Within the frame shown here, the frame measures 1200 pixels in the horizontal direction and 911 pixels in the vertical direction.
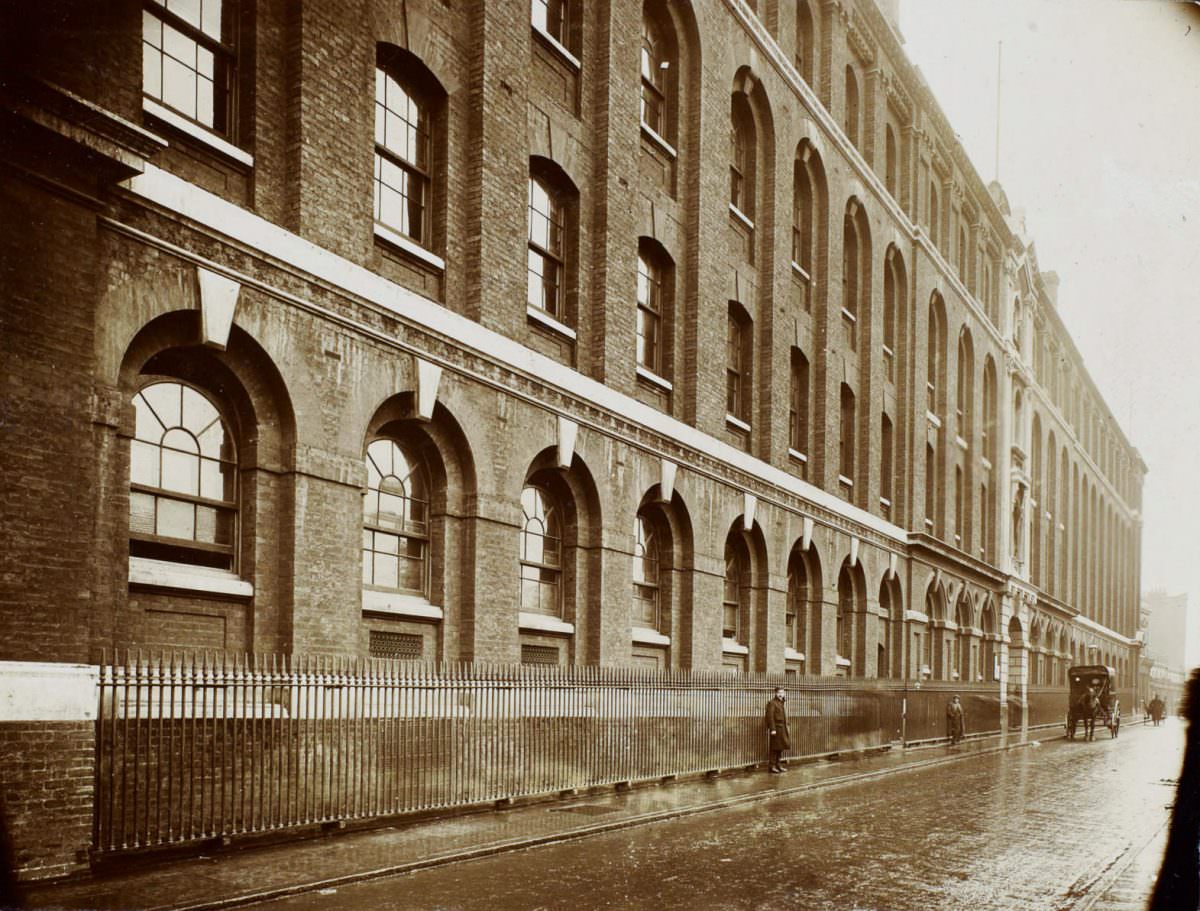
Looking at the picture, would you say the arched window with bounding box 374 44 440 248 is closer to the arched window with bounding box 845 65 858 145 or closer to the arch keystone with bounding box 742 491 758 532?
the arch keystone with bounding box 742 491 758 532

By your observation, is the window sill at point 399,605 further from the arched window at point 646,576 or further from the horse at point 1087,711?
the horse at point 1087,711

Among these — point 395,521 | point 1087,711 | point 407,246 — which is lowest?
point 1087,711

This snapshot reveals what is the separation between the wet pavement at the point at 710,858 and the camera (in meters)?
9.55

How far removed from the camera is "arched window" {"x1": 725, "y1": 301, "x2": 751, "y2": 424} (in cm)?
2509

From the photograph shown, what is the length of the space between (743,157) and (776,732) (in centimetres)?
1214

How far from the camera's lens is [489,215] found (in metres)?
16.3

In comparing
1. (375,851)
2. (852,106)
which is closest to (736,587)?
(852,106)

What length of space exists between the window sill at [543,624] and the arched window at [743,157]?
1100cm

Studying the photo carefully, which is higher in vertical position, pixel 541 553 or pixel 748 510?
pixel 748 510

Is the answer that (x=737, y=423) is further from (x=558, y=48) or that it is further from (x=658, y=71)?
(x=558, y=48)

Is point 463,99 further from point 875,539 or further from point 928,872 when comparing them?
point 875,539

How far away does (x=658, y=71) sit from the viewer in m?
22.2

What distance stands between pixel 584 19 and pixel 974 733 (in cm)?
2686

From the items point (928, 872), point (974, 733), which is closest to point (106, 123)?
point (928, 872)
